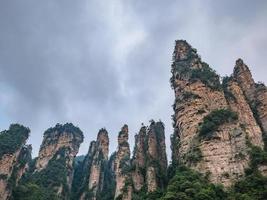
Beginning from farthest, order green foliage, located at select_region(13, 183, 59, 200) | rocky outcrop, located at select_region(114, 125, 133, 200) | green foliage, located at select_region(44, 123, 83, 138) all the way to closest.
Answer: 1. green foliage, located at select_region(44, 123, 83, 138)
2. green foliage, located at select_region(13, 183, 59, 200)
3. rocky outcrop, located at select_region(114, 125, 133, 200)

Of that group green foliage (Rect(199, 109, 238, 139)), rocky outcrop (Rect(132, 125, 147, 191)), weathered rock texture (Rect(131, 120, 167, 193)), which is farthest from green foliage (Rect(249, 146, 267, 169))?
rocky outcrop (Rect(132, 125, 147, 191))

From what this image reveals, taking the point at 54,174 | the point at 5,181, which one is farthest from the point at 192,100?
the point at 54,174

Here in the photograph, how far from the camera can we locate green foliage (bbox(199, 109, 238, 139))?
46031mm

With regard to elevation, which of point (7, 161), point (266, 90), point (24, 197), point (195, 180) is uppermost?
point (266, 90)

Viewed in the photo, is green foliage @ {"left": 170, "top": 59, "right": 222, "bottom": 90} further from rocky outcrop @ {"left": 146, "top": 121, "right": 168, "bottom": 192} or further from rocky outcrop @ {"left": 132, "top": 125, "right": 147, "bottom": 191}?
rocky outcrop @ {"left": 132, "top": 125, "right": 147, "bottom": 191}

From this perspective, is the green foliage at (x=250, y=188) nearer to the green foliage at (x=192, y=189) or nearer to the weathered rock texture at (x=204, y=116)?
the green foliage at (x=192, y=189)

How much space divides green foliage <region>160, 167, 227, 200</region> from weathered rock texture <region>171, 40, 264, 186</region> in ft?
6.37

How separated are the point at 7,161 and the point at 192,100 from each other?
1381 inches

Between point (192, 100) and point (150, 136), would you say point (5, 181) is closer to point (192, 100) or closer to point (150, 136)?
point (150, 136)

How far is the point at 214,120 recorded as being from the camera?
4653 centimetres

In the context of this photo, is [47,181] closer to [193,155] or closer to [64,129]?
[64,129]

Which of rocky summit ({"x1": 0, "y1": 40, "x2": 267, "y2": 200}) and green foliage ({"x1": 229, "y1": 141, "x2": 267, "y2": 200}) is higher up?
rocky summit ({"x1": 0, "y1": 40, "x2": 267, "y2": 200})

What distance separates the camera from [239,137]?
4431 cm

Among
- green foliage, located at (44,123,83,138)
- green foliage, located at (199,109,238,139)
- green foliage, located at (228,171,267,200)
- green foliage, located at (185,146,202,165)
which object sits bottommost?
green foliage, located at (228,171,267,200)
